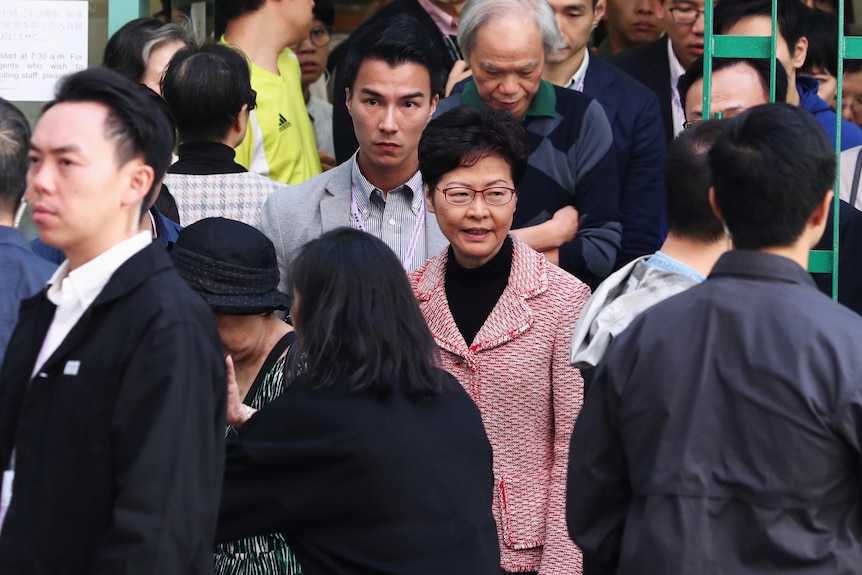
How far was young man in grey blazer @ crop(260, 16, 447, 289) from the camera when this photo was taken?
169 inches

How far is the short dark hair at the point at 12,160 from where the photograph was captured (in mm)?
3561

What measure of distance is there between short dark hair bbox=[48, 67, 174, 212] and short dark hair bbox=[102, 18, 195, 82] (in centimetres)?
232

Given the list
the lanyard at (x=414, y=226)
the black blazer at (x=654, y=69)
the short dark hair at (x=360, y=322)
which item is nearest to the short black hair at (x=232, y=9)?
the lanyard at (x=414, y=226)

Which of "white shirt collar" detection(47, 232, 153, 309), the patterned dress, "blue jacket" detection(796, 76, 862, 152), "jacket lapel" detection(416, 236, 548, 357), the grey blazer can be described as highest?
"blue jacket" detection(796, 76, 862, 152)

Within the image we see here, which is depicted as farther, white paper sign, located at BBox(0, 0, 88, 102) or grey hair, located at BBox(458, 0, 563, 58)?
white paper sign, located at BBox(0, 0, 88, 102)

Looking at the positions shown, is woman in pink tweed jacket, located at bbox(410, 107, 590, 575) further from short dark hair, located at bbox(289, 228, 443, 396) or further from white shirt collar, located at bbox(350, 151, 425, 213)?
short dark hair, located at bbox(289, 228, 443, 396)

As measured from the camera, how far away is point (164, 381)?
2463 mm

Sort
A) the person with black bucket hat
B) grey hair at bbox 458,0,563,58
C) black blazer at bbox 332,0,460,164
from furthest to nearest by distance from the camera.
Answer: black blazer at bbox 332,0,460,164 → grey hair at bbox 458,0,563,58 → the person with black bucket hat

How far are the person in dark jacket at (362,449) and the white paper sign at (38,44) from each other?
2487mm

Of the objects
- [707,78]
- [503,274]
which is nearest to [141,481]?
[503,274]

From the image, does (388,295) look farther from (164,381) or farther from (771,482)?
(771,482)

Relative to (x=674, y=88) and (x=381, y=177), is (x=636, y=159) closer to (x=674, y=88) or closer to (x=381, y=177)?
(x=674, y=88)

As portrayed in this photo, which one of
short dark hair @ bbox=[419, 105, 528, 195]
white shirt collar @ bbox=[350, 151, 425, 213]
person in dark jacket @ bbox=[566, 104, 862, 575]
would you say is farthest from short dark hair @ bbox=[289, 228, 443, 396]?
white shirt collar @ bbox=[350, 151, 425, 213]

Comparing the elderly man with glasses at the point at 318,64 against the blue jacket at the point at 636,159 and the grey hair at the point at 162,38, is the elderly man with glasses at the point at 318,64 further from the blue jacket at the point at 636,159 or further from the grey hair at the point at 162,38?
the blue jacket at the point at 636,159
